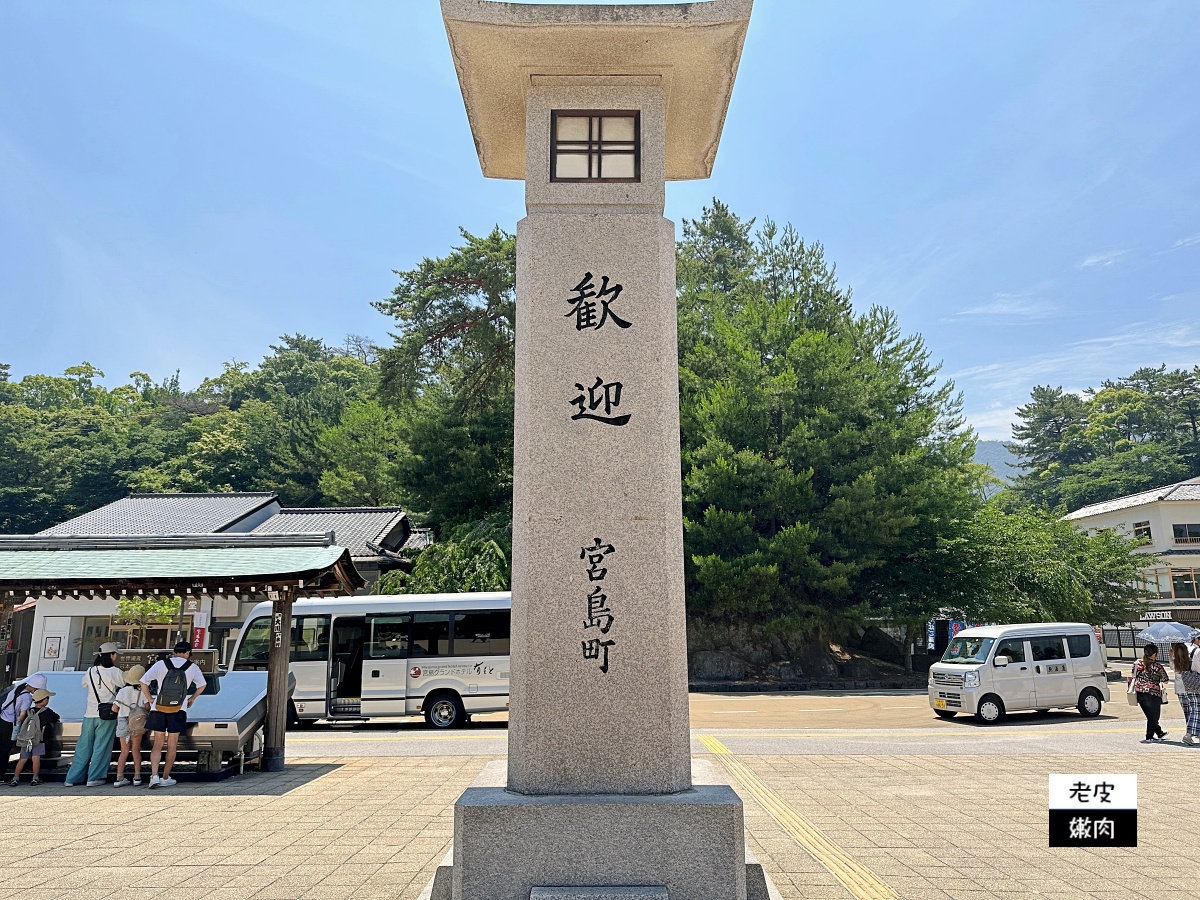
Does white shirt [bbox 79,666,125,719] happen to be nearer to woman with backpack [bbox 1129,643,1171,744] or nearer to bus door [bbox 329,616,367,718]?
bus door [bbox 329,616,367,718]

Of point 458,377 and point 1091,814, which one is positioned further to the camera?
point 458,377

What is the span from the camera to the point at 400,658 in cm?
1502

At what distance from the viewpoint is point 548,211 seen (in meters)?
4.91

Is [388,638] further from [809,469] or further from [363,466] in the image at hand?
[363,466]

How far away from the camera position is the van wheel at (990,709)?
14375 millimetres

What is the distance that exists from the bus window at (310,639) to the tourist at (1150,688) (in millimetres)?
13558

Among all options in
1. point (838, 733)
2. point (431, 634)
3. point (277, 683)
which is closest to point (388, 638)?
point (431, 634)

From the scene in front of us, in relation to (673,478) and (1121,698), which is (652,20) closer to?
(673,478)

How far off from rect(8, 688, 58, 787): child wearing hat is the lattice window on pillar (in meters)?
8.90

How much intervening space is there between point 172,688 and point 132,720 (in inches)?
30.2

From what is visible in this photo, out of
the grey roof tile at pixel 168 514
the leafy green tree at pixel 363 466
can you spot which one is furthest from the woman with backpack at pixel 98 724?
the leafy green tree at pixel 363 466

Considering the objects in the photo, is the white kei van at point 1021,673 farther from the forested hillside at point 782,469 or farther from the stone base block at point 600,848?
the stone base block at point 600,848

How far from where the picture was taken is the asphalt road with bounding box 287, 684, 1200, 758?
36.5 feet

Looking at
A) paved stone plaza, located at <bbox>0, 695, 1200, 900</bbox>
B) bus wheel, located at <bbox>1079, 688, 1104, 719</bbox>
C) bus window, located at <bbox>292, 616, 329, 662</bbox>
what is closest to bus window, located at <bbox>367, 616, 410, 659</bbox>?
bus window, located at <bbox>292, 616, 329, 662</bbox>
